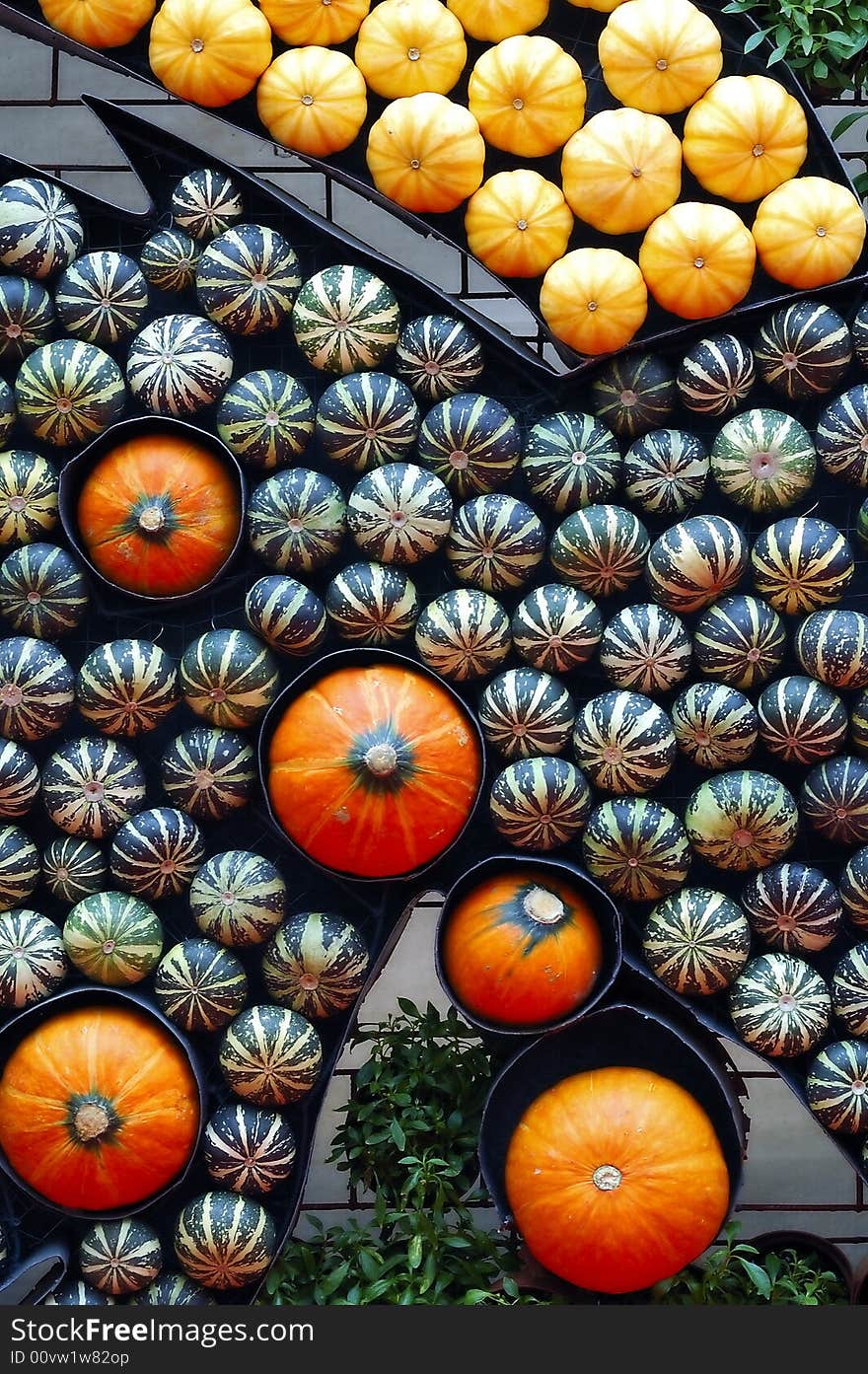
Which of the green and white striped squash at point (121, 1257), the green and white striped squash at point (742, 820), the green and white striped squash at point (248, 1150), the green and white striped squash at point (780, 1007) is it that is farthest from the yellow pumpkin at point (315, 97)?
the green and white striped squash at point (121, 1257)

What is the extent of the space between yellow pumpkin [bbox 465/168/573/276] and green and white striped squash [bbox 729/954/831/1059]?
1.68 m

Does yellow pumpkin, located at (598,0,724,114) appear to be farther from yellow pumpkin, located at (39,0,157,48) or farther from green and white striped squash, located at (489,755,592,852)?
green and white striped squash, located at (489,755,592,852)

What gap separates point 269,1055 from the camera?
2904mm

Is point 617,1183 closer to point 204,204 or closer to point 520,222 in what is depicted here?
point 520,222

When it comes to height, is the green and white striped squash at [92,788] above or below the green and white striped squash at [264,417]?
below

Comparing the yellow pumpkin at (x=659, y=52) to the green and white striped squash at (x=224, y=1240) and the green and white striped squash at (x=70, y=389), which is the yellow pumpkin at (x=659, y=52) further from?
the green and white striped squash at (x=224, y=1240)

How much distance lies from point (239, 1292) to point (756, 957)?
55.7 inches

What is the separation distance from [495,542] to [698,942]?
1011 millimetres

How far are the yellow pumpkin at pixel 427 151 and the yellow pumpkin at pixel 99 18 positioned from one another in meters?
0.61

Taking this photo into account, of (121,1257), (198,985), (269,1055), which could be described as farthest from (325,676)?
(121,1257)

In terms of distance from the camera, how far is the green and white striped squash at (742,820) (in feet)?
9.46

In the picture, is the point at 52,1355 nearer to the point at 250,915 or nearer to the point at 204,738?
the point at 250,915

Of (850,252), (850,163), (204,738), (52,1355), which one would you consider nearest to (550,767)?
(204,738)

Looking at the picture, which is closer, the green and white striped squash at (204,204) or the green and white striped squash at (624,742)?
the green and white striped squash at (624,742)
